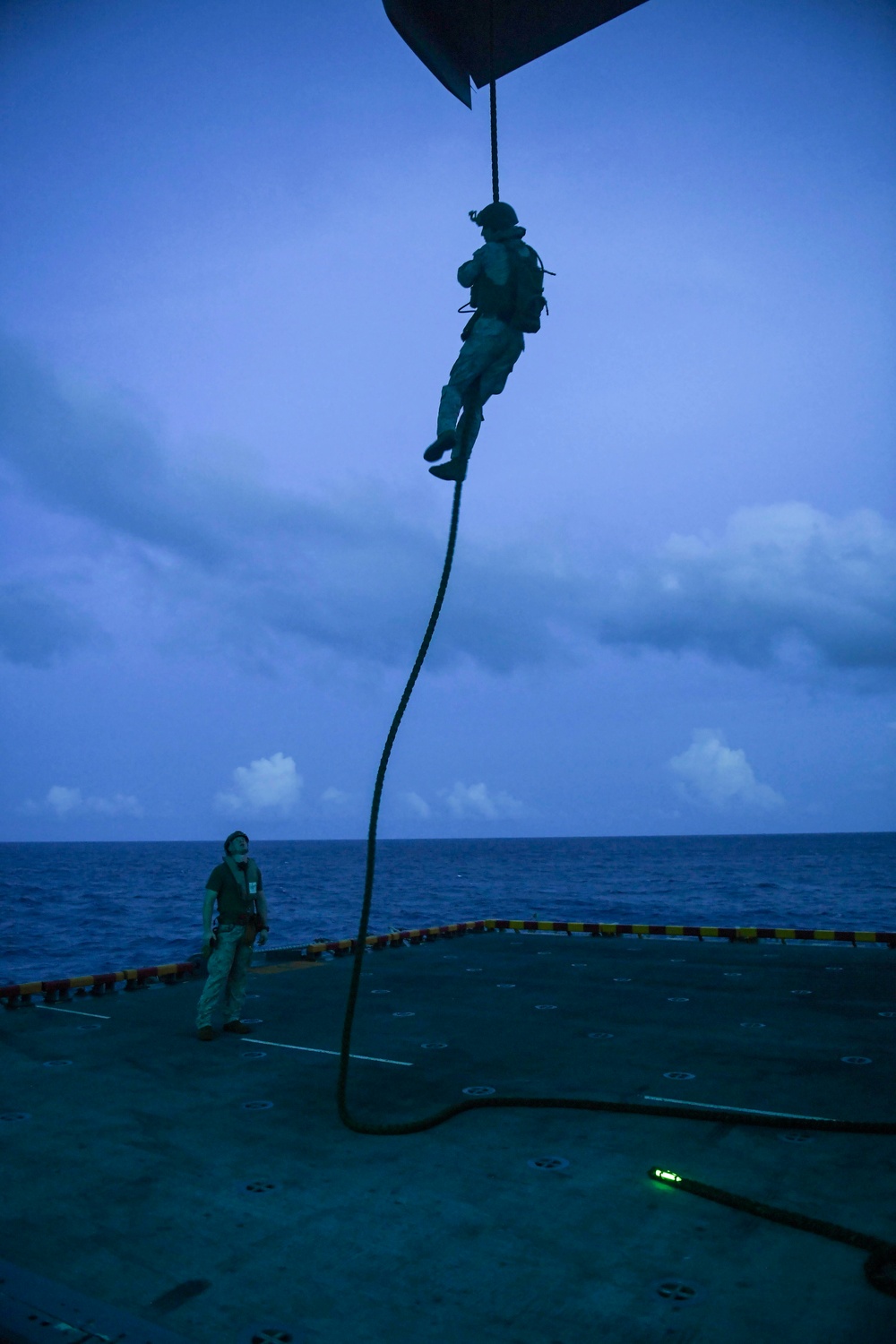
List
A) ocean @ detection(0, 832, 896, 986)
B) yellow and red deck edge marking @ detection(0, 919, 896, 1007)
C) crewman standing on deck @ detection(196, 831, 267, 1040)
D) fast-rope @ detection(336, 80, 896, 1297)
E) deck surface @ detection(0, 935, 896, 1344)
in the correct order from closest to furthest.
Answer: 1. deck surface @ detection(0, 935, 896, 1344)
2. fast-rope @ detection(336, 80, 896, 1297)
3. crewman standing on deck @ detection(196, 831, 267, 1040)
4. yellow and red deck edge marking @ detection(0, 919, 896, 1007)
5. ocean @ detection(0, 832, 896, 986)

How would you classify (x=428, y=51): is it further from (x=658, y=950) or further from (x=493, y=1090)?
(x=658, y=950)

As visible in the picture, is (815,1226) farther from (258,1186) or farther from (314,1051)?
(314,1051)

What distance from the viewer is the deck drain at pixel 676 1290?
3.72 m

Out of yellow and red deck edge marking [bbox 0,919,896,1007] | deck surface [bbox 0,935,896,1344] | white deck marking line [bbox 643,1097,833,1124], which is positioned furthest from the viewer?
yellow and red deck edge marking [bbox 0,919,896,1007]

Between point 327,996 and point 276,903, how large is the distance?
4141 cm

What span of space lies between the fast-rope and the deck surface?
8 centimetres

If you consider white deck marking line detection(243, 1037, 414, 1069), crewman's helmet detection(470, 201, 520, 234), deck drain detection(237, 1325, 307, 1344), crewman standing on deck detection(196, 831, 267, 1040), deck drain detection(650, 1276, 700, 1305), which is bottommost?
white deck marking line detection(243, 1037, 414, 1069)

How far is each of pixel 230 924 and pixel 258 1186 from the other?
3.86m

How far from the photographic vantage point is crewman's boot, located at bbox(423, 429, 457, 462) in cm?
488

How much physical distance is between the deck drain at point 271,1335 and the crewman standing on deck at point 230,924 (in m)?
5.22

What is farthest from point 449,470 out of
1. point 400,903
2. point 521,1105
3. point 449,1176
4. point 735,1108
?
point 400,903

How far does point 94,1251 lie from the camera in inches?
165

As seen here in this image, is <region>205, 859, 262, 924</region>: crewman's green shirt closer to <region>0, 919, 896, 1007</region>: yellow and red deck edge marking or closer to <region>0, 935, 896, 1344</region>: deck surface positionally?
<region>0, 935, 896, 1344</region>: deck surface

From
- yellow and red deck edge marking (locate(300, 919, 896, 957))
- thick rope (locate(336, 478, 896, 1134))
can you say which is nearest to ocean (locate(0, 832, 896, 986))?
yellow and red deck edge marking (locate(300, 919, 896, 957))
